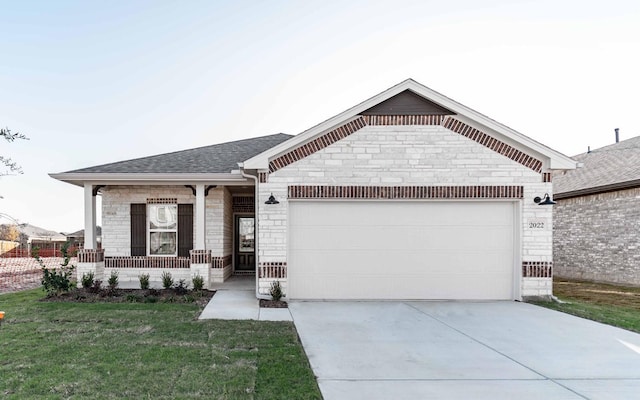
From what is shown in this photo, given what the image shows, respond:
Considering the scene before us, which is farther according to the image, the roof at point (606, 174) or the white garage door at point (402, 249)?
the roof at point (606, 174)

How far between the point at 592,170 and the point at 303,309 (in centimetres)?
1509

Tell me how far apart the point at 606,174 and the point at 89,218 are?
18350 millimetres

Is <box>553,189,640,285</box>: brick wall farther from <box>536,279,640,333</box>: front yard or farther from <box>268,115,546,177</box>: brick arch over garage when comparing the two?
<box>268,115,546,177</box>: brick arch over garage

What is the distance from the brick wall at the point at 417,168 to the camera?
850 cm

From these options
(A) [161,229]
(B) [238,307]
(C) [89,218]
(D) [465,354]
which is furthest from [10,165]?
(D) [465,354]

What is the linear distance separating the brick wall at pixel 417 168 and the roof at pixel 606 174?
14.5ft

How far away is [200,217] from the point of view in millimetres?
9898

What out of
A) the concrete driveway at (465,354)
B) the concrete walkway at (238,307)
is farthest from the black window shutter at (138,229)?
the concrete driveway at (465,354)

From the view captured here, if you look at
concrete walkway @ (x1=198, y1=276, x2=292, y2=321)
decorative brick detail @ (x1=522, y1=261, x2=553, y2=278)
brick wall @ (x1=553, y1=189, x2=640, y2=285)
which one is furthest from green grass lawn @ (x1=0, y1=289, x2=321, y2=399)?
brick wall @ (x1=553, y1=189, x2=640, y2=285)

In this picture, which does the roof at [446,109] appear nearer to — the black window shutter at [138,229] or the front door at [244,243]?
the black window shutter at [138,229]

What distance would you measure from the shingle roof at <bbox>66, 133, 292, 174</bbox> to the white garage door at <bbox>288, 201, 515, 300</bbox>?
11.1ft

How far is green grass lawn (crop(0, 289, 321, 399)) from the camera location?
3.65 m

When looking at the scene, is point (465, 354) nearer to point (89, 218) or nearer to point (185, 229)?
point (185, 229)

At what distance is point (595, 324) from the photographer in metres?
6.64
